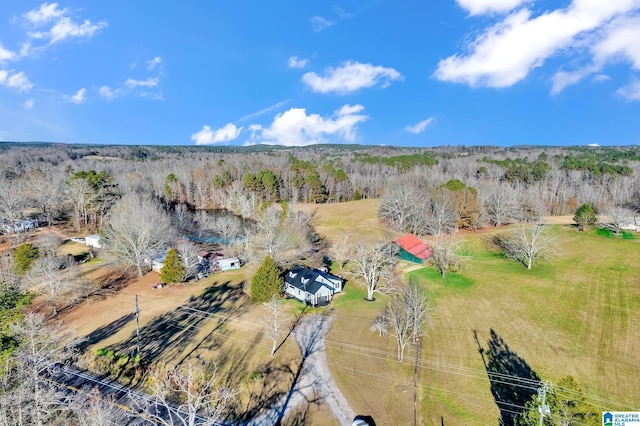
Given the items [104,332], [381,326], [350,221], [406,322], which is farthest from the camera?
[350,221]

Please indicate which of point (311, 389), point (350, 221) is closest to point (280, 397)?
point (311, 389)

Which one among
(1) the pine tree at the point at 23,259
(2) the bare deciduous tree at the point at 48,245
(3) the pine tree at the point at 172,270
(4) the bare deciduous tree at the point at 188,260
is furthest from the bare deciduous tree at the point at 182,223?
(3) the pine tree at the point at 172,270

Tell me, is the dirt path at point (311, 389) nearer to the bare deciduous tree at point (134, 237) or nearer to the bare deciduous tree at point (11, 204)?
the bare deciduous tree at point (134, 237)

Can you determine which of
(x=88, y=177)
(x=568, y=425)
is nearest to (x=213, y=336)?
(x=568, y=425)

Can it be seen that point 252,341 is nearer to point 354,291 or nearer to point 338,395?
point 338,395

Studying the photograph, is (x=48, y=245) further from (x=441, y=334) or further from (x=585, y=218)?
(x=585, y=218)

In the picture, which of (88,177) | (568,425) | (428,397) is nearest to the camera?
(568,425)

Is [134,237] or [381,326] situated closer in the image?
[381,326]
